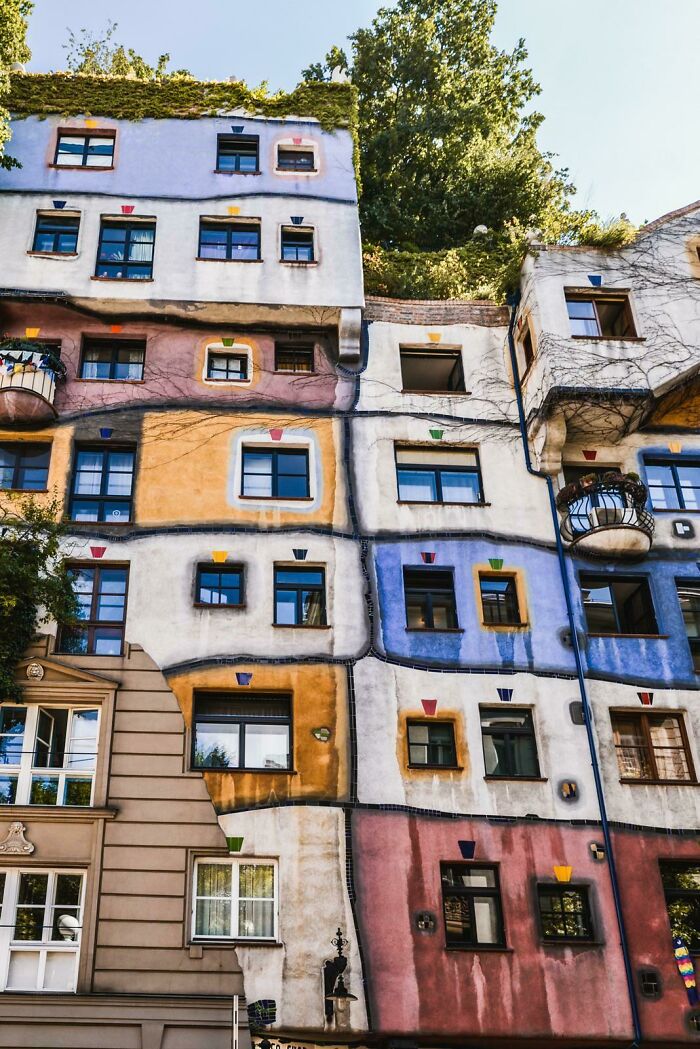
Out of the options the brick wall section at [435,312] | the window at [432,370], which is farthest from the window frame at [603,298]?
the window at [432,370]

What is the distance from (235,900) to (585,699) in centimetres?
643

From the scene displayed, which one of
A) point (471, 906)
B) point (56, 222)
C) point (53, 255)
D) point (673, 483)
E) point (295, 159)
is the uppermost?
point (295, 159)

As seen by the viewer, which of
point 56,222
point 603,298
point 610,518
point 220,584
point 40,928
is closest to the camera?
point 40,928

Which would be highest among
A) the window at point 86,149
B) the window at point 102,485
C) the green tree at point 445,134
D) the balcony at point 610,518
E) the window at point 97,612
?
the green tree at point 445,134

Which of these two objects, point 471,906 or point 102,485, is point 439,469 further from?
point 471,906

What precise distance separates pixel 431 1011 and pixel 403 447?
9.70 m

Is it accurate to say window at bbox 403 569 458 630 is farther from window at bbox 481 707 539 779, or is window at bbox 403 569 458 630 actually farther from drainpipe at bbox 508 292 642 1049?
drainpipe at bbox 508 292 642 1049

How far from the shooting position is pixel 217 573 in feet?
59.7

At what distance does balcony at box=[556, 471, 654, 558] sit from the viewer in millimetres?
18516

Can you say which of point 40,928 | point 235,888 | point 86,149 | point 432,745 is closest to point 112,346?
point 86,149

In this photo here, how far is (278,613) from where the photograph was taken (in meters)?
18.0

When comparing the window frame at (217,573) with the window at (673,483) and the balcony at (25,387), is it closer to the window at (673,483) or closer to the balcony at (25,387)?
the balcony at (25,387)

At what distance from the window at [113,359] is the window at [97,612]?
415cm

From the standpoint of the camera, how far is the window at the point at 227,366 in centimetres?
2039
